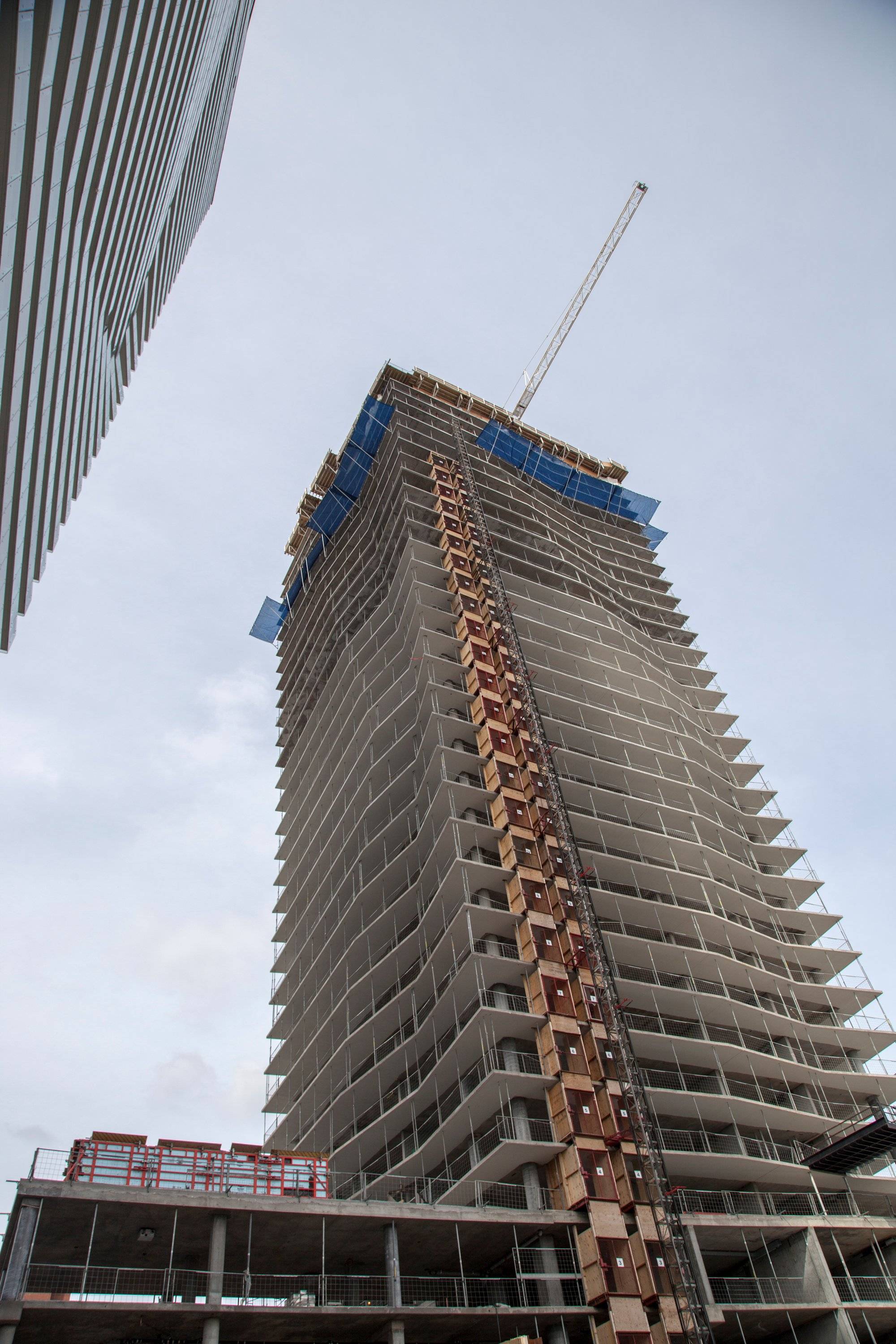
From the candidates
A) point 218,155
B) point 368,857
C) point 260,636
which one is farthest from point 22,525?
point 218,155

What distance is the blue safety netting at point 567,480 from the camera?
73.9 m

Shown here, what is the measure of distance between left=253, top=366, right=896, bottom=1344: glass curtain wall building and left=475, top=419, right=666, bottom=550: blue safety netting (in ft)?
8.99

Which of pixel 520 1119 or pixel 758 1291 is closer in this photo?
pixel 520 1119

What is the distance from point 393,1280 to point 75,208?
36.8m

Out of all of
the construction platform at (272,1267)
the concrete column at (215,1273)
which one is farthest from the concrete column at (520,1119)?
the concrete column at (215,1273)

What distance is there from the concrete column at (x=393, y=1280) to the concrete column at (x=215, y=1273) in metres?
4.89

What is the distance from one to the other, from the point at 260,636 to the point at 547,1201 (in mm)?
56260

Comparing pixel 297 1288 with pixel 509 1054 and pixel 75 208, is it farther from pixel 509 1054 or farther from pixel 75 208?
pixel 75 208

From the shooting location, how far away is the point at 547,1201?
A: 33281mm

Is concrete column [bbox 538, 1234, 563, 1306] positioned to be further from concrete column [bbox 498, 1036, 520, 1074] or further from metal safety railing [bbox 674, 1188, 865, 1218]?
metal safety railing [bbox 674, 1188, 865, 1218]

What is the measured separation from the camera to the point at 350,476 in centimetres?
7250

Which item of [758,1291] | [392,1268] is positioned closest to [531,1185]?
[392,1268]

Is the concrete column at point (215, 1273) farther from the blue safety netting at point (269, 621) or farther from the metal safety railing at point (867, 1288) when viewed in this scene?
the blue safety netting at point (269, 621)

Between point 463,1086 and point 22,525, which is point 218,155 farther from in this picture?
point 463,1086
